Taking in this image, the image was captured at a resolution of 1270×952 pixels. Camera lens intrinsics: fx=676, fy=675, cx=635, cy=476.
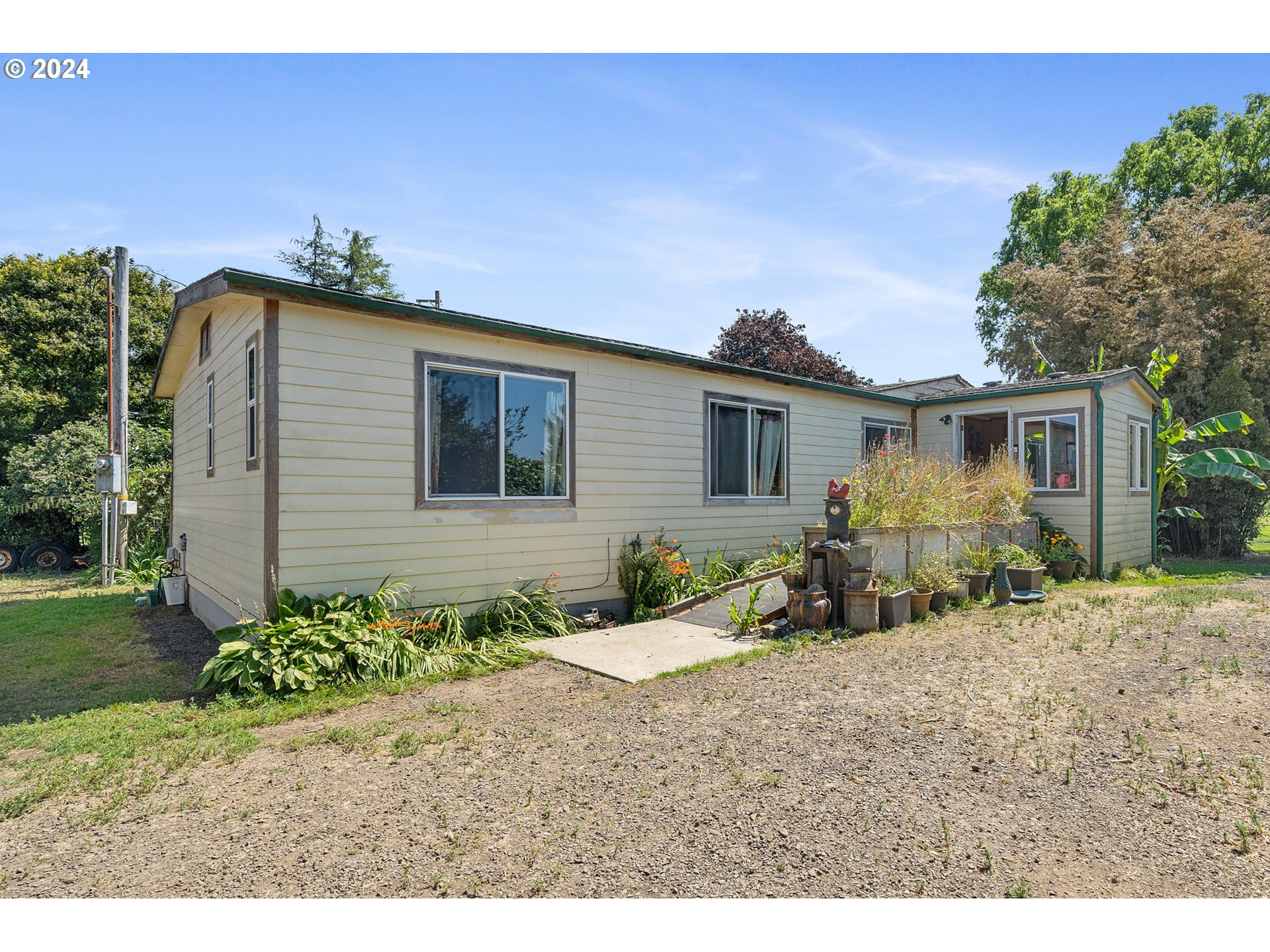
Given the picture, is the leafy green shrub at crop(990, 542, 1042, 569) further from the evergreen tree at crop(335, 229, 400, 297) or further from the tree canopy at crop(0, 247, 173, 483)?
the evergreen tree at crop(335, 229, 400, 297)

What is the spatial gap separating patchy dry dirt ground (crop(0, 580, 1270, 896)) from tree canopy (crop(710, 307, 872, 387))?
62.2 feet

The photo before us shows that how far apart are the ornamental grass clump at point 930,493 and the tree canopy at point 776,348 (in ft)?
44.5

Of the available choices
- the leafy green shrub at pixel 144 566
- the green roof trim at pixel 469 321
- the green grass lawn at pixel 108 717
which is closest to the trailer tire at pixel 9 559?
the leafy green shrub at pixel 144 566

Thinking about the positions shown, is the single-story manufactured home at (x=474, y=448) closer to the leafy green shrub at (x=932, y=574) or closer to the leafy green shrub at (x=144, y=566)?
the leafy green shrub at (x=144, y=566)

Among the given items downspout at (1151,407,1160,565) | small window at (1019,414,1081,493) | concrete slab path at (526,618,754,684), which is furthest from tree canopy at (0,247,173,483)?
downspout at (1151,407,1160,565)

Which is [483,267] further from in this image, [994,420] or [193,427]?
[994,420]

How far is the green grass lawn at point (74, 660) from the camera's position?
5.34 meters

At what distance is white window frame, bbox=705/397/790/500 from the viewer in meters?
9.35

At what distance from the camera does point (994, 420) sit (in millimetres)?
14953

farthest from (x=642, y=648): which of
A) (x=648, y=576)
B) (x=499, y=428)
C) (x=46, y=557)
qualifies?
(x=46, y=557)

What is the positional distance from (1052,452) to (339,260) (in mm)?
24978

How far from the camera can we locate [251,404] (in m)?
6.41

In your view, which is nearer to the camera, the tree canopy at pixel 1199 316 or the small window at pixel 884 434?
the small window at pixel 884 434

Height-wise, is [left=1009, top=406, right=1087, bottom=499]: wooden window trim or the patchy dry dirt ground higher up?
[left=1009, top=406, right=1087, bottom=499]: wooden window trim
